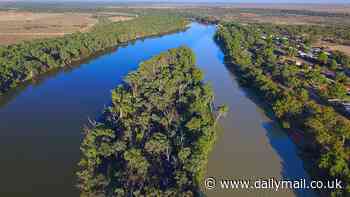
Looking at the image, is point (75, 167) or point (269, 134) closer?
point (75, 167)

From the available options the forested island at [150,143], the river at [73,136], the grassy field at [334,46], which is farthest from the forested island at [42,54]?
the grassy field at [334,46]

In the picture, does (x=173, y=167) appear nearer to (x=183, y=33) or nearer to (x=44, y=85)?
(x=44, y=85)

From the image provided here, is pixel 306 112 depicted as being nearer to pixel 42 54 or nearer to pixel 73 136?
pixel 73 136

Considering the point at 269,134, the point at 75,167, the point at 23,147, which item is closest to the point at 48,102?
the point at 23,147

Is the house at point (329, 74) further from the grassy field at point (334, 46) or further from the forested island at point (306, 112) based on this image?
the grassy field at point (334, 46)

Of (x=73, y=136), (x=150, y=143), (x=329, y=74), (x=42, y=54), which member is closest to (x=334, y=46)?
(x=329, y=74)

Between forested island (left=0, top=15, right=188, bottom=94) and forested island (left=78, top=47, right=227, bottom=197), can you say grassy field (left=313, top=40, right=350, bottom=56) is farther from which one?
forested island (left=0, top=15, right=188, bottom=94)
